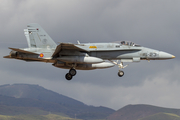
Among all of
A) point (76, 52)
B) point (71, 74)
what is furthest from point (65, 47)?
point (71, 74)

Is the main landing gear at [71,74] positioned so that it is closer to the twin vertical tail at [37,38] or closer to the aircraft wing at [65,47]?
the aircraft wing at [65,47]

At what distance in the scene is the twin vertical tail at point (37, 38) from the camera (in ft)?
119

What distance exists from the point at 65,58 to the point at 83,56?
211cm

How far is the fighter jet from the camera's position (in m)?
35.2

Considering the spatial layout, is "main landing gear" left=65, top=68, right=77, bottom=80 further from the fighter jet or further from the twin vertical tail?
the twin vertical tail

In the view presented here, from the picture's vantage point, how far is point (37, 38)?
120 feet

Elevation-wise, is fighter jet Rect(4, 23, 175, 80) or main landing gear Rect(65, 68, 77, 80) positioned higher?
fighter jet Rect(4, 23, 175, 80)

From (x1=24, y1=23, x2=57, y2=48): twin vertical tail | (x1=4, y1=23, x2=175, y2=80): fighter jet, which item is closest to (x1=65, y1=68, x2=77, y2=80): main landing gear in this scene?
(x1=4, y1=23, x2=175, y2=80): fighter jet

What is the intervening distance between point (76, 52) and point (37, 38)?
17.0 feet

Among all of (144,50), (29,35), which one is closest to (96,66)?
(144,50)

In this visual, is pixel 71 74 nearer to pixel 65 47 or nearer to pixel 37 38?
pixel 65 47

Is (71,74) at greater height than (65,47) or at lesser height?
lesser

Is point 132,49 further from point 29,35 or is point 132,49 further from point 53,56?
point 29,35

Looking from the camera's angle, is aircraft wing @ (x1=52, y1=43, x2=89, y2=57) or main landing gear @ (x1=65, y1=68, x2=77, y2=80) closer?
aircraft wing @ (x1=52, y1=43, x2=89, y2=57)
